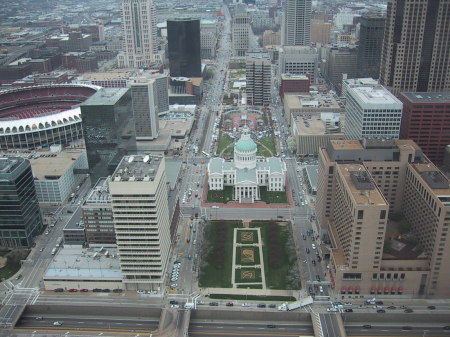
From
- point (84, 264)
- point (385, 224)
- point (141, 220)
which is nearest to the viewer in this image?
point (385, 224)

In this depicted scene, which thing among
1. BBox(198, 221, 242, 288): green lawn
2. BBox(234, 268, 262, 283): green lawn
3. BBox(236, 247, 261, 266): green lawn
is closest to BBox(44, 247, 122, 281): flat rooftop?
BBox(198, 221, 242, 288): green lawn

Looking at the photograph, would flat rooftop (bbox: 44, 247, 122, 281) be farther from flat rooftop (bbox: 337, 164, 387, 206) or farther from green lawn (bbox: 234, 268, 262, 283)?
flat rooftop (bbox: 337, 164, 387, 206)

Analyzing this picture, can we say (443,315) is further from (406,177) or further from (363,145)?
(363,145)

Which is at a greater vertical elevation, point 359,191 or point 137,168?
point 137,168

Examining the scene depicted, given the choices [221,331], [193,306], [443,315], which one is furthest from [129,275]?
[443,315]

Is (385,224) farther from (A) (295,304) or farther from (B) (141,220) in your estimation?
(B) (141,220)

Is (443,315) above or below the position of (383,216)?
Result: below

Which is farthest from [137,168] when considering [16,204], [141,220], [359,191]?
[359,191]
